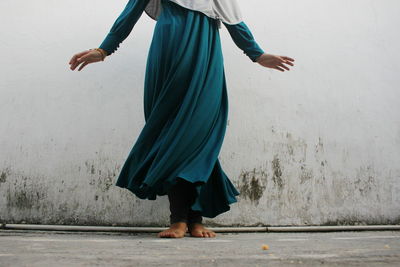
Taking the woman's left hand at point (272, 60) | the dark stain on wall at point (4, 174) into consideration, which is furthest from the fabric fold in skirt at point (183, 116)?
the dark stain on wall at point (4, 174)

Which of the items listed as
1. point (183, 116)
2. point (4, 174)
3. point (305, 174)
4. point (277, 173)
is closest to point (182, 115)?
point (183, 116)

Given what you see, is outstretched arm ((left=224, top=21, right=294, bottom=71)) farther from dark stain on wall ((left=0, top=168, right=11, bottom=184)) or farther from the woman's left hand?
dark stain on wall ((left=0, top=168, right=11, bottom=184))

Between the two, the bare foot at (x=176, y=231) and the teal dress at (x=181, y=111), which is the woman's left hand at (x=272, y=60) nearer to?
the teal dress at (x=181, y=111)

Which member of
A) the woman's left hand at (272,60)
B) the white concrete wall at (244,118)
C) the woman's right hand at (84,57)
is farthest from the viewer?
the white concrete wall at (244,118)

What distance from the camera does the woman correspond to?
1.52 metres

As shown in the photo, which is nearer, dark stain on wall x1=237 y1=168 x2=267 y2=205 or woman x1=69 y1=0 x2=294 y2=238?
woman x1=69 y1=0 x2=294 y2=238

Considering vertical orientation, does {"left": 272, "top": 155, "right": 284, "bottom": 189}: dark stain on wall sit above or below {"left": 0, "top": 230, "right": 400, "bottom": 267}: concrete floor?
above

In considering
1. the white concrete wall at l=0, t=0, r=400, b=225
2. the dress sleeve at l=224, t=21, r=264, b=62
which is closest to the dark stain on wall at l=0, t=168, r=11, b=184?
the white concrete wall at l=0, t=0, r=400, b=225

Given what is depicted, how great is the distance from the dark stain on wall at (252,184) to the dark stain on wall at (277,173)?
48 millimetres

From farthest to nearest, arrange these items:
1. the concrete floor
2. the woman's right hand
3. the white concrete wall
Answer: the white concrete wall, the woman's right hand, the concrete floor

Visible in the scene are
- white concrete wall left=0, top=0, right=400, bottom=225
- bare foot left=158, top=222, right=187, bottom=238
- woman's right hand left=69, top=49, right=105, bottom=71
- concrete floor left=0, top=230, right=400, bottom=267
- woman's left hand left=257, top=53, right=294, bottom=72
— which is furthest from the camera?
white concrete wall left=0, top=0, right=400, bottom=225

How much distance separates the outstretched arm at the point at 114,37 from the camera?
66.8 inches

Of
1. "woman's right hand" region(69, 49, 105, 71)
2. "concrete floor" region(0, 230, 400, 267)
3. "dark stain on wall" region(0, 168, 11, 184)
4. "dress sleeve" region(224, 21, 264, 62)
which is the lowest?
"concrete floor" region(0, 230, 400, 267)

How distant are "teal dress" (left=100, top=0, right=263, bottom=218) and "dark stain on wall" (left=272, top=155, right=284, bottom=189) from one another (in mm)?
388
